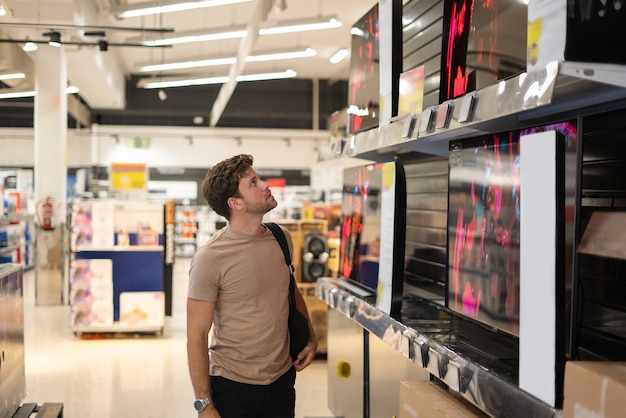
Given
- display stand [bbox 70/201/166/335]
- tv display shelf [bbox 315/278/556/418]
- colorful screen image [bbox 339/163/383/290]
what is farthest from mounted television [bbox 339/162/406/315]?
display stand [bbox 70/201/166/335]

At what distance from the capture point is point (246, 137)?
21.5 meters

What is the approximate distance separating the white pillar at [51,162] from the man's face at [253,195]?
9.69 m

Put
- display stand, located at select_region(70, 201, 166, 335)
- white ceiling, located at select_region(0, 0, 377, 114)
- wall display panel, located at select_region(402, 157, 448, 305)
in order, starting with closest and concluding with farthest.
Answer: wall display panel, located at select_region(402, 157, 448, 305) < display stand, located at select_region(70, 201, 166, 335) < white ceiling, located at select_region(0, 0, 377, 114)

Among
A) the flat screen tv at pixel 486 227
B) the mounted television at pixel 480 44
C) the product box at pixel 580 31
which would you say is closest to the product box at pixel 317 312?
the flat screen tv at pixel 486 227

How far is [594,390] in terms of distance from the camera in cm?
130

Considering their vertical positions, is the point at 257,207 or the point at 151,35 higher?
the point at 151,35

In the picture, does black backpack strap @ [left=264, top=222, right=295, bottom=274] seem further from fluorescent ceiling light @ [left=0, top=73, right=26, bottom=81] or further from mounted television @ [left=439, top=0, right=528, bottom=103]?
fluorescent ceiling light @ [left=0, top=73, right=26, bottom=81]

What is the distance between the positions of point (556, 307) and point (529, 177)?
27 cm

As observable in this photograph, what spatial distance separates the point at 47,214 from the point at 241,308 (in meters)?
9.87

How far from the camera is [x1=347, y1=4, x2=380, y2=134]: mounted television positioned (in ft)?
10.8

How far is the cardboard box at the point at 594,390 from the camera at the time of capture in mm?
1251

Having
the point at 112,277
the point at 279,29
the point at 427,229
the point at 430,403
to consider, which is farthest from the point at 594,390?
the point at 279,29

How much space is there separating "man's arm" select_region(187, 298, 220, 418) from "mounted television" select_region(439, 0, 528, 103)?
3.57 feet

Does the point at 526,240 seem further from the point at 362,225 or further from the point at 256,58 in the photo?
the point at 256,58
